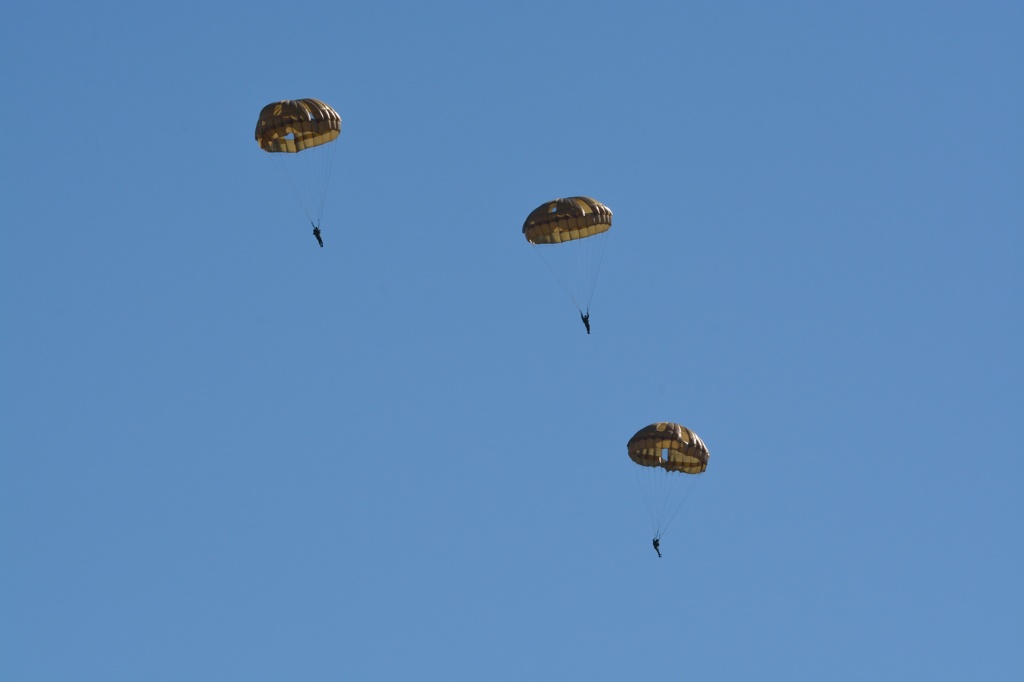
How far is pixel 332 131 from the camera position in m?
129

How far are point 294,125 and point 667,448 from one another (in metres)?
14.6

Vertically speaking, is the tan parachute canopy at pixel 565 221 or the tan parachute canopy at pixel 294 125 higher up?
the tan parachute canopy at pixel 294 125

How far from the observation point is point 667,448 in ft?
424

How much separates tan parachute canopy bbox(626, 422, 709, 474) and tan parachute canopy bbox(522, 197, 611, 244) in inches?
243

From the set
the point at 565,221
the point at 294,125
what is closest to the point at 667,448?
the point at 565,221

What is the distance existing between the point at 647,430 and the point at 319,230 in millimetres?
11514

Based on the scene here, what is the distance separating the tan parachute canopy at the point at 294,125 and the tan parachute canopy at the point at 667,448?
42.6 ft

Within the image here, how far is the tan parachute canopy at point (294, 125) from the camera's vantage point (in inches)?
5054

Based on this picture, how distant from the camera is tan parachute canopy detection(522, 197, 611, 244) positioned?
12862 centimetres

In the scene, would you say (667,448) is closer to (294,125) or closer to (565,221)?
(565,221)

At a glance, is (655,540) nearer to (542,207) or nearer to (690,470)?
(690,470)

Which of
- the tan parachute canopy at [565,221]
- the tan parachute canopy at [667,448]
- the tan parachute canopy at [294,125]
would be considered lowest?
the tan parachute canopy at [667,448]

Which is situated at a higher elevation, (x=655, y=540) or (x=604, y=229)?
(x=604, y=229)

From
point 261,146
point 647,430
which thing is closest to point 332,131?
point 261,146
